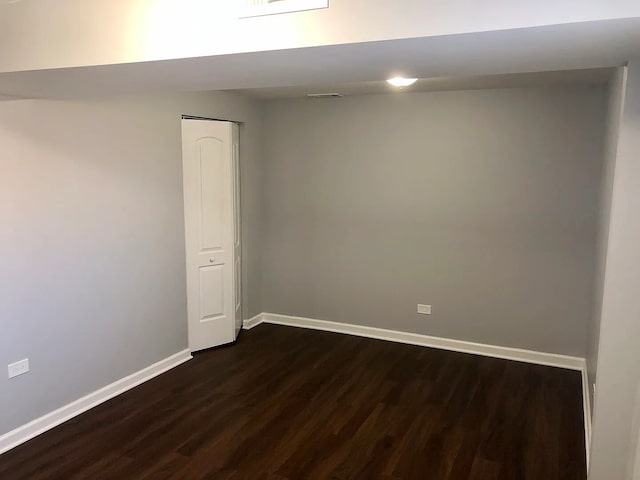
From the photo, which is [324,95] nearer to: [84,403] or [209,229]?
[209,229]

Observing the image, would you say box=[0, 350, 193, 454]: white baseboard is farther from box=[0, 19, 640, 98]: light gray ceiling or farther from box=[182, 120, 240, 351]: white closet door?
box=[0, 19, 640, 98]: light gray ceiling

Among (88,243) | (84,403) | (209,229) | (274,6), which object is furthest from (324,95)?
(84,403)

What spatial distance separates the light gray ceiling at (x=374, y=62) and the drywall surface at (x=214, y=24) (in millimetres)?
42

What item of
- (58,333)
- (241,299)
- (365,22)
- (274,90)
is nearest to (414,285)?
(241,299)

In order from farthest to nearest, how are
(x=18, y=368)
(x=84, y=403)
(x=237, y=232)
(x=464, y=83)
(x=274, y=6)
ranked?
(x=237, y=232), (x=464, y=83), (x=84, y=403), (x=18, y=368), (x=274, y=6)

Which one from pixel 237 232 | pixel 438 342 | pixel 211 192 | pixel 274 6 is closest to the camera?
pixel 274 6

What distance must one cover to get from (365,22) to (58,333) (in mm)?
3046

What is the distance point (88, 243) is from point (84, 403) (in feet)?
3.95

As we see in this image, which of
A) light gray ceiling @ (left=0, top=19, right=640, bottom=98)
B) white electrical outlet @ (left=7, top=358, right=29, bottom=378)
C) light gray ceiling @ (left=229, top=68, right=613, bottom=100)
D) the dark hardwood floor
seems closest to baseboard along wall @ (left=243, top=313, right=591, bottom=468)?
the dark hardwood floor

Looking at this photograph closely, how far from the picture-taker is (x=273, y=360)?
477cm

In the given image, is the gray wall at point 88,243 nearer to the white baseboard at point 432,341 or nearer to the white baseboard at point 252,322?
the white baseboard at point 252,322

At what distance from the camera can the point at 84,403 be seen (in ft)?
12.3

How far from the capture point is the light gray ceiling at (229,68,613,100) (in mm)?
3846

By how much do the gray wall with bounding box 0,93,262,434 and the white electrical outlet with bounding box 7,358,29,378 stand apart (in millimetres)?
41
